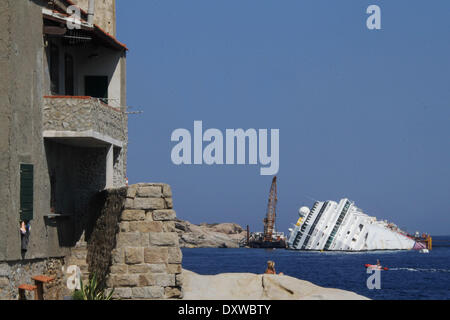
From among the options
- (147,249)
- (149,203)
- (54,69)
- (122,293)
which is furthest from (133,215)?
(54,69)

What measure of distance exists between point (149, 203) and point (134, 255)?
3.83 ft

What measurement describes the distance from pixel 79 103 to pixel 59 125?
0.77 m

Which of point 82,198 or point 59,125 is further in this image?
point 82,198

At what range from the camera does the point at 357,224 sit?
436 feet

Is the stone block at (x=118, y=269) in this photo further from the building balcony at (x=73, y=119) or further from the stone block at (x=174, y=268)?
the building balcony at (x=73, y=119)

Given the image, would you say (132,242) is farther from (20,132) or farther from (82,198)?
(82,198)

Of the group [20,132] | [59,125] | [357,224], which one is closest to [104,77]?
[59,125]

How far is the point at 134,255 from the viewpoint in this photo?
59.4 ft

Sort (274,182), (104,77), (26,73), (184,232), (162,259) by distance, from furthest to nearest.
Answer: (184,232) → (274,182) → (104,77) → (26,73) → (162,259)

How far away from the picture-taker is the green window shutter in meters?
18.9

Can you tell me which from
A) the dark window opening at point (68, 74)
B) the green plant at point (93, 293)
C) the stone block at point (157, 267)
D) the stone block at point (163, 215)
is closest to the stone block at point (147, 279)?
the stone block at point (157, 267)

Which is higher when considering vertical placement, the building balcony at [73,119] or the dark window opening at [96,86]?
the dark window opening at [96,86]

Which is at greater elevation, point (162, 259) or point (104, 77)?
point (104, 77)

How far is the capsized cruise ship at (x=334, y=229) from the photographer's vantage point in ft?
431
